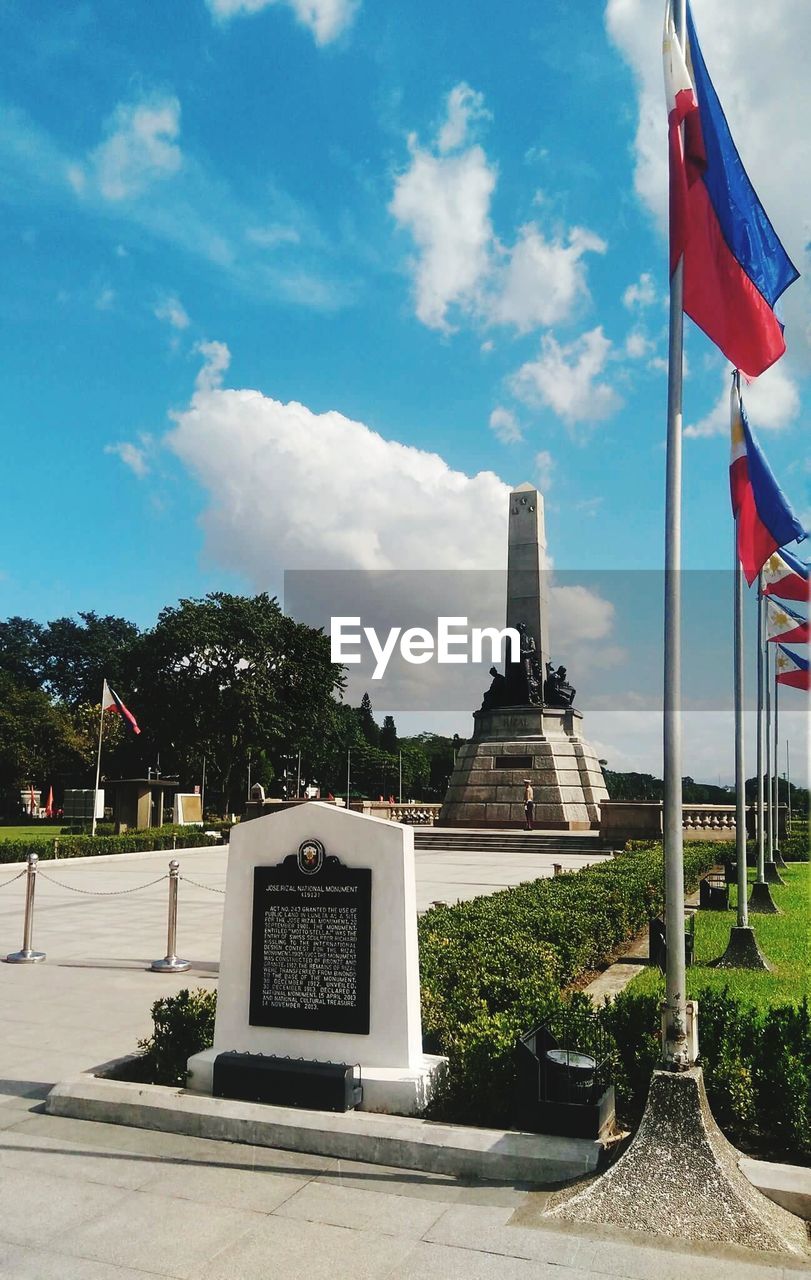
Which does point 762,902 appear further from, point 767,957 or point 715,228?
point 715,228

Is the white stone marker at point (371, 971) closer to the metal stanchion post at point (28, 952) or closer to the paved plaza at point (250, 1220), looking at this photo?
the paved plaza at point (250, 1220)

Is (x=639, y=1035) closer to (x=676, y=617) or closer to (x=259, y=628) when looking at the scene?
(x=676, y=617)

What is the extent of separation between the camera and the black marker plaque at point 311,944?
593 cm

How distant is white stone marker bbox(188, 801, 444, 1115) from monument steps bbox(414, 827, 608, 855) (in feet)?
85.1

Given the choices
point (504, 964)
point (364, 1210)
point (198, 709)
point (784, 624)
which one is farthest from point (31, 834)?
point (364, 1210)

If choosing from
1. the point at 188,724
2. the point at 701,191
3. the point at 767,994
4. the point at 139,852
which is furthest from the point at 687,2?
the point at 188,724

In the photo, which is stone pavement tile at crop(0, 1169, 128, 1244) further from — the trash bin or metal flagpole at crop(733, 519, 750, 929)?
metal flagpole at crop(733, 519, 750, 929)

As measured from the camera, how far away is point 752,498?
33.4 ft

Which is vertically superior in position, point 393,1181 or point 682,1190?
point 682,1190

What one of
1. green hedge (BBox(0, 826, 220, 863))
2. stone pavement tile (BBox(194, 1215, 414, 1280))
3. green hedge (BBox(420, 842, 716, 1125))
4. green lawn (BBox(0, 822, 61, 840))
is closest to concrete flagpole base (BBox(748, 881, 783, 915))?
green hedge (BBox(420, 842, 716, 1125))

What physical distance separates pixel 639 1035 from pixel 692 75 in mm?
5936

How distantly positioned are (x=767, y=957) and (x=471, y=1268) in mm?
8362

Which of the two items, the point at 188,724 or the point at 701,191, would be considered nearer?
the point at 701,191

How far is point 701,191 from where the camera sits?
6137 millimetres
